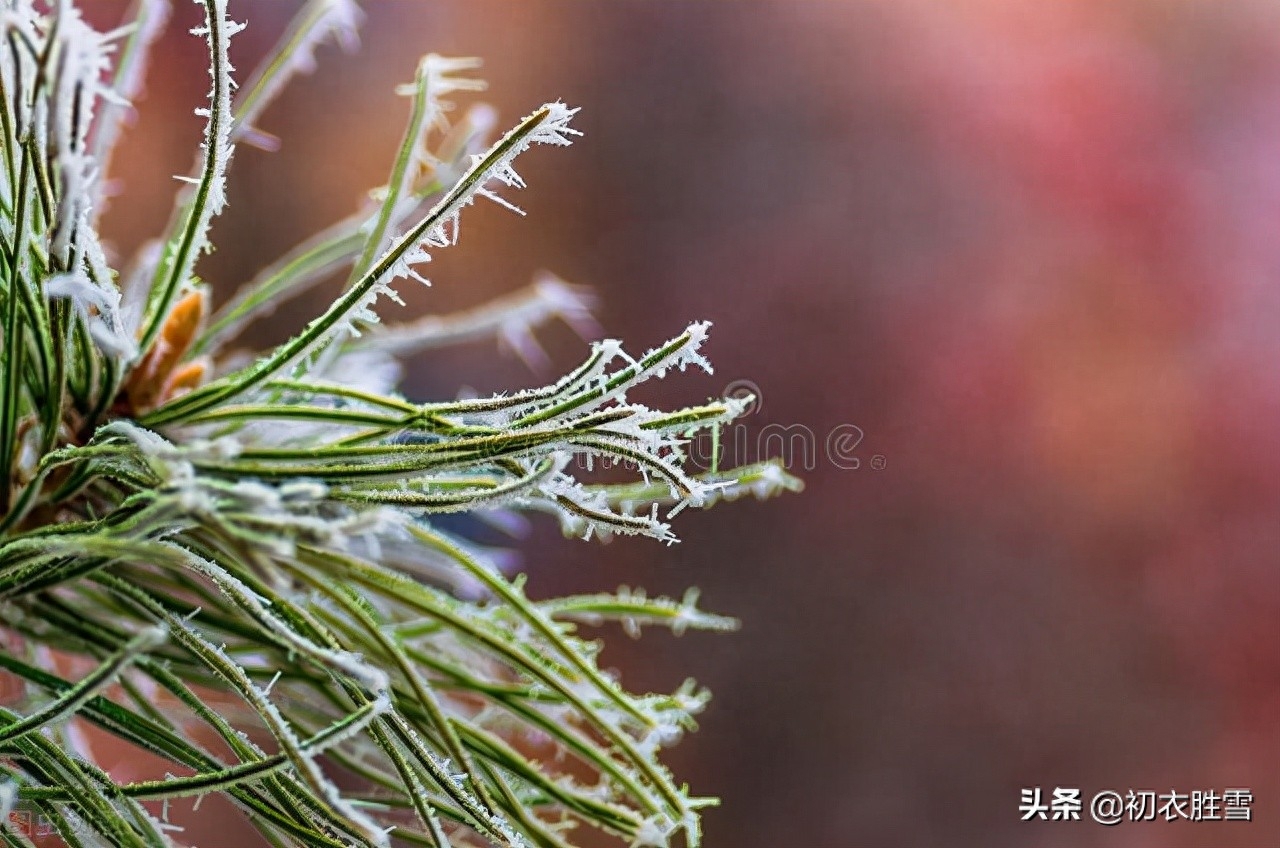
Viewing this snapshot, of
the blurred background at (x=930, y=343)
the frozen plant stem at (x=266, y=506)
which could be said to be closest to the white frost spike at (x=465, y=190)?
the frozen plant stem at (x=266, y=506)

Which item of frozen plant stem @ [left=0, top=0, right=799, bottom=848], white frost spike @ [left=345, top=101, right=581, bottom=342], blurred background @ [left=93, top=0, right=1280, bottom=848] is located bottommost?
frozen plant stem @ [left=0, top=0, right=799, bottom=848]

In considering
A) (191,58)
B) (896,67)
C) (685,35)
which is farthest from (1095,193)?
(191,58)

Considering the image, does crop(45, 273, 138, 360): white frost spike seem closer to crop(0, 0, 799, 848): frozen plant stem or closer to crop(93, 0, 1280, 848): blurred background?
crop(0, 0, 799, 848): frozen plant stem

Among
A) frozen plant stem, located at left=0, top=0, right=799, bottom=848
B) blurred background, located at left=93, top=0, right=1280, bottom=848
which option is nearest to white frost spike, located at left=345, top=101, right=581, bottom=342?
frozen plant stem, located at left=0, top=0, right=799, bottom=848

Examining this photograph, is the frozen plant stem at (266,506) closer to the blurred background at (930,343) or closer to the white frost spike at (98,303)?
the white frost spike at (98,303)

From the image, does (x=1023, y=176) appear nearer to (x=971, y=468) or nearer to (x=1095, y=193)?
(x=1095, y=193)

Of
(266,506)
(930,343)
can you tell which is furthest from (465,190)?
(930,343)

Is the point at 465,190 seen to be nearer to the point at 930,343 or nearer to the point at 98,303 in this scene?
the point at 98,303
